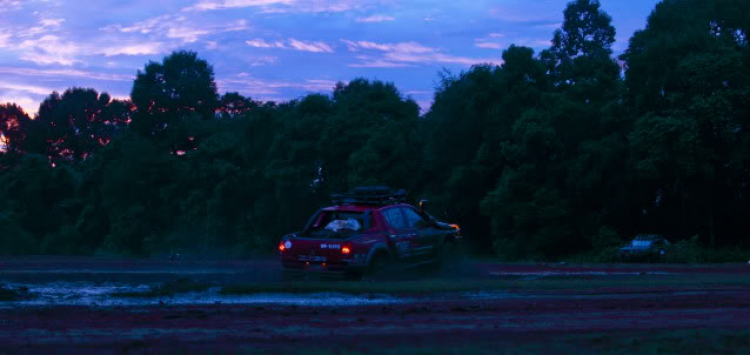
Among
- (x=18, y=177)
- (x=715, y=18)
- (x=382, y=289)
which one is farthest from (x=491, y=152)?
(x=18, y=177)

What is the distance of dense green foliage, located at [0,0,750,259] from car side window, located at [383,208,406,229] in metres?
19.4

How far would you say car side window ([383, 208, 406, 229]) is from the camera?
1580 cm

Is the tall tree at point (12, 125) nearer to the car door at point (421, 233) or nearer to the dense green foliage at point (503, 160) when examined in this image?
the dense green foliage at point (503, 160)

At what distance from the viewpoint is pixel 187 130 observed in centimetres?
5988

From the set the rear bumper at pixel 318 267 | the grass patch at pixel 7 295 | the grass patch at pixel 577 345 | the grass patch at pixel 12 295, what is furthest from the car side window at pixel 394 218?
the grass patch at pixel 577 345

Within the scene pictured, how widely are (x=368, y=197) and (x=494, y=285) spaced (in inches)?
148

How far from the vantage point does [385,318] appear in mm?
9430

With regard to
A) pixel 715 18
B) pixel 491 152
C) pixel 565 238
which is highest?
pixel 715 18

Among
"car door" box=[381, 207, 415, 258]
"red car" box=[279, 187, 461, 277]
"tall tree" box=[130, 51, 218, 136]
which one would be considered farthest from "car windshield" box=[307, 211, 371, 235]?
"tall tree" box=[130, 51, 218, 136]

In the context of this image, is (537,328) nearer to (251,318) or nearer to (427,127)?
(251,318)

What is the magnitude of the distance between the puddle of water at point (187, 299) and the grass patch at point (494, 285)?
32cm

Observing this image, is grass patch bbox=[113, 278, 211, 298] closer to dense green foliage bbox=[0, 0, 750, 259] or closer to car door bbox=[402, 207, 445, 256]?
car door bbox=[402, 207, 445, 256]

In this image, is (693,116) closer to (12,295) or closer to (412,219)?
(412,219)

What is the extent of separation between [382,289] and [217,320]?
407cm
